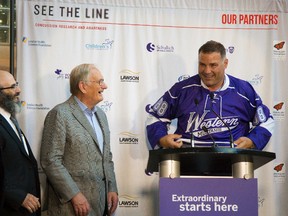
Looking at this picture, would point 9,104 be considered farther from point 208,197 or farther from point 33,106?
point 208,197

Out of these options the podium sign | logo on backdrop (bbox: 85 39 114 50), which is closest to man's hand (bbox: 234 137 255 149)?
the podium sign

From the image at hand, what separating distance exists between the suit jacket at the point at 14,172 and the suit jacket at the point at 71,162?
0.61 ft

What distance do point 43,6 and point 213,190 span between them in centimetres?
257

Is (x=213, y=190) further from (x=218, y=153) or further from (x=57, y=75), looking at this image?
(x=57, y=75)

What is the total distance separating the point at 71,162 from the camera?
11.7 feet

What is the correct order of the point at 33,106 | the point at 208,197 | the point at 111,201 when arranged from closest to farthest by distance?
1. the point at 208,197
2. the point at 111,201
3. the point at 33,106

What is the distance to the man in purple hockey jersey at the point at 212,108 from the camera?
11.7 feet

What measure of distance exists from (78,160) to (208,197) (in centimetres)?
131

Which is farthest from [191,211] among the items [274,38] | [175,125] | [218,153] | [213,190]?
[274,38]

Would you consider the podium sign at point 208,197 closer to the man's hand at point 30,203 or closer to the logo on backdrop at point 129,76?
the man's hand at point 30,203

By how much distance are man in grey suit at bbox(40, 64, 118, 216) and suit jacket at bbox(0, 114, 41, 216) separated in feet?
0.64

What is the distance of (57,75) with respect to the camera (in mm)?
4344

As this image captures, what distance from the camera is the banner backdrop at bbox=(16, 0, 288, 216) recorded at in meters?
4.34

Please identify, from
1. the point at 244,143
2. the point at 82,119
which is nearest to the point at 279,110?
the point at 244,143
